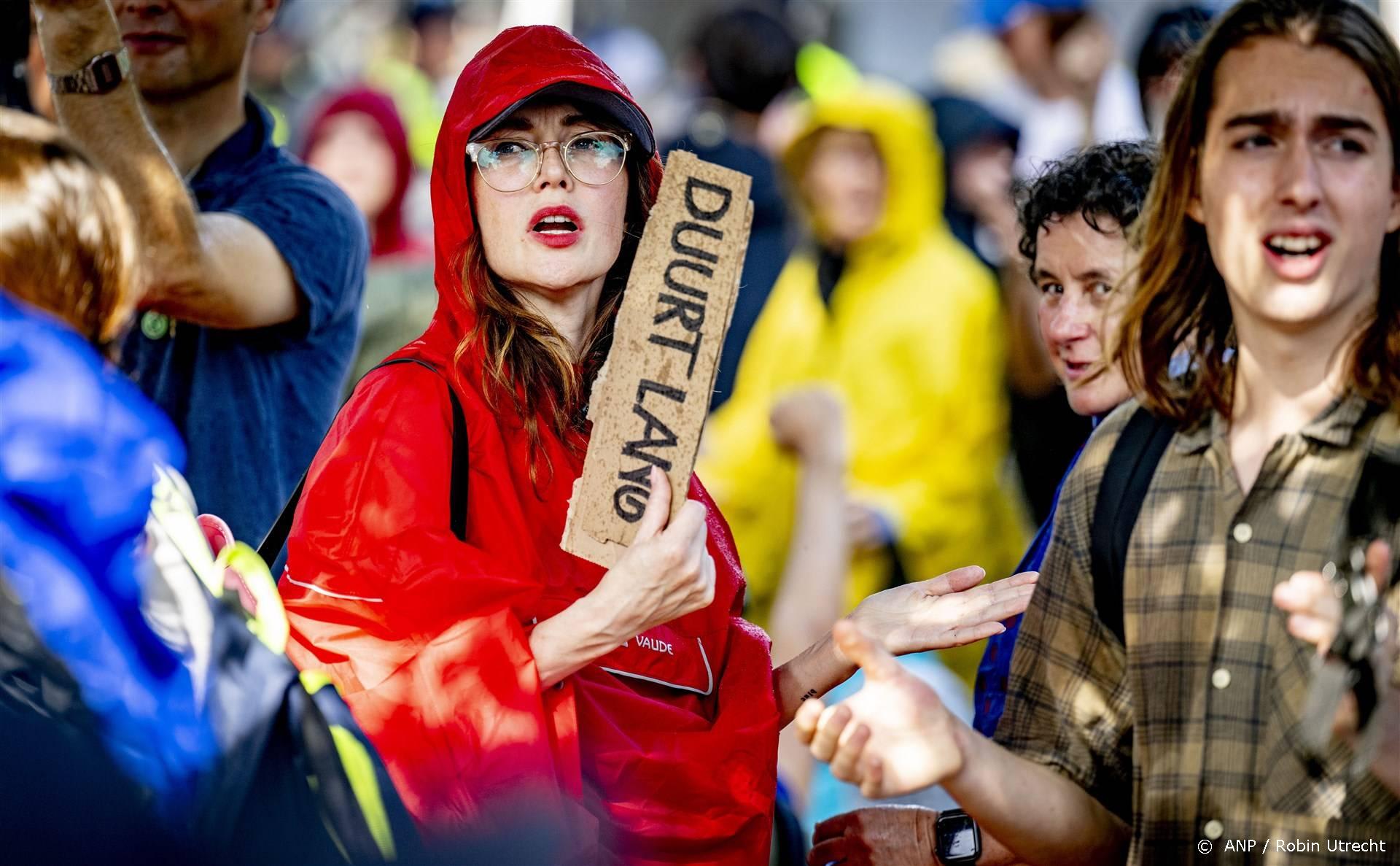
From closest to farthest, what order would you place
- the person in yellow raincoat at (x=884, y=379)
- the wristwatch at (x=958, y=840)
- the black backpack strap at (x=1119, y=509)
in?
the black backpack strap at (x=1119, y=509) < the wristwatch at (x=958, y=840) < the person in yellow raincoat at (x=884, y=379)

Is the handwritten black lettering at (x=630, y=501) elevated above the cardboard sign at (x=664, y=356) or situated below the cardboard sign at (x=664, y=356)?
below

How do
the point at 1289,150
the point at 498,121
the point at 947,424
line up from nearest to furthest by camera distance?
the point at 1289,150, the point at 498,121, the point at 947,424

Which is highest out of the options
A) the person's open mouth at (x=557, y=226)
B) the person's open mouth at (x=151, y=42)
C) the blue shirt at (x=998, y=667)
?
the person's open mouth at (x=151, y=42)

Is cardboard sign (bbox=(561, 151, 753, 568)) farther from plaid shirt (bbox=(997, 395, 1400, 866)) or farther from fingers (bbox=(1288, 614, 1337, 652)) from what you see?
fingers (bbox=(1288, 614, 1337, 652))

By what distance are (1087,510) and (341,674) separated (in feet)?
3.61

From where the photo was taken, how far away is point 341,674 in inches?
101

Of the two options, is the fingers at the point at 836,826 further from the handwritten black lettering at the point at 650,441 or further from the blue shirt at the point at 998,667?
the handwritten black lettering at the point at 650,441

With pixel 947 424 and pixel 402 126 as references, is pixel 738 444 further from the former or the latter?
pixel 402 126

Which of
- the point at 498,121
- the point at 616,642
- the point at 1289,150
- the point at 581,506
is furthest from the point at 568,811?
the point at 1289,150

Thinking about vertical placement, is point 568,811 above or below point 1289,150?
below

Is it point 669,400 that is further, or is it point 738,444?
point 738,444

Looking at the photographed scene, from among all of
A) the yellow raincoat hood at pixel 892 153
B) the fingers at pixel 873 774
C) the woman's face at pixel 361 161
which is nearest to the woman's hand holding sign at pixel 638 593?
the fingers at pixel 873 774

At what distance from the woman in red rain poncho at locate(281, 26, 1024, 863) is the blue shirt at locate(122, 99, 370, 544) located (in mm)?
804

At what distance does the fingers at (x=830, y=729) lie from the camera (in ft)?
7.32
